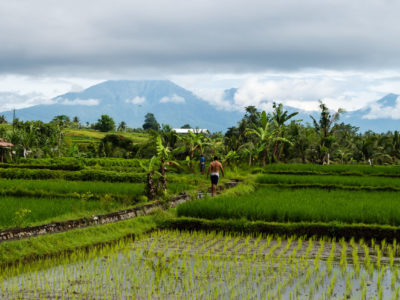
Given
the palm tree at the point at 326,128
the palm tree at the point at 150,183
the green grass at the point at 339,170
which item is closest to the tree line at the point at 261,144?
the palm tree at the point at 326,128

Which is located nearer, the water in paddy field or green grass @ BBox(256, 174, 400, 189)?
the water in paddy field

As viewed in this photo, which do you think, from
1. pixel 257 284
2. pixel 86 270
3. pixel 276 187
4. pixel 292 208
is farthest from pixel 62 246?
pixel 276 187

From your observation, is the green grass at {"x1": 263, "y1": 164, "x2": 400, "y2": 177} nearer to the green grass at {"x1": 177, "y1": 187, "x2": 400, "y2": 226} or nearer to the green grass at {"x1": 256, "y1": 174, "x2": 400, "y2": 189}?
the green grass at {"x1": 256, "y1": 174, "x2": 400, "y2": 189}

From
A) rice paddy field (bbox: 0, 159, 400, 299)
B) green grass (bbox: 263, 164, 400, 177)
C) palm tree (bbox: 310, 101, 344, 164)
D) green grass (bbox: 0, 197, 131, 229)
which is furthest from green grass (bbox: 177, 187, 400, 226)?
palm tree (bbox: 310, 101, 344, 164)

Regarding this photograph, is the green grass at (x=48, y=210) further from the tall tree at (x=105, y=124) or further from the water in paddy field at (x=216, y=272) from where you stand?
the tall tree at (x=105, y=124)

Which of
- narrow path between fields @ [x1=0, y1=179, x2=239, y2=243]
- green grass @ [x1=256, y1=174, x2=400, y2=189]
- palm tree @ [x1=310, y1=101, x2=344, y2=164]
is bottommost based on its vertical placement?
narrow path between fields @ [x1=0, y1=179, x2=239, y2=243]

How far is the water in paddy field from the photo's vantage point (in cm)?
491

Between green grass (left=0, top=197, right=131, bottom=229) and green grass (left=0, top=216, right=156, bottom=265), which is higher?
green grass (left=0, top=197, right=131, bottom=229)

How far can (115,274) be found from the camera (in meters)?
5.64

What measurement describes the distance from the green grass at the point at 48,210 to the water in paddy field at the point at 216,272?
1865 mm

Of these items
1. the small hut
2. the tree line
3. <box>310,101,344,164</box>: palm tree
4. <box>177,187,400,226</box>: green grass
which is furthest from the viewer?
the small hut

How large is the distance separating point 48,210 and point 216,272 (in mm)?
5243

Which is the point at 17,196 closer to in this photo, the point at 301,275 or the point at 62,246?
the point at 62,246

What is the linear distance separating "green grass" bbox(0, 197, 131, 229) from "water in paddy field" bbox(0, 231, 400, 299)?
187 cm
